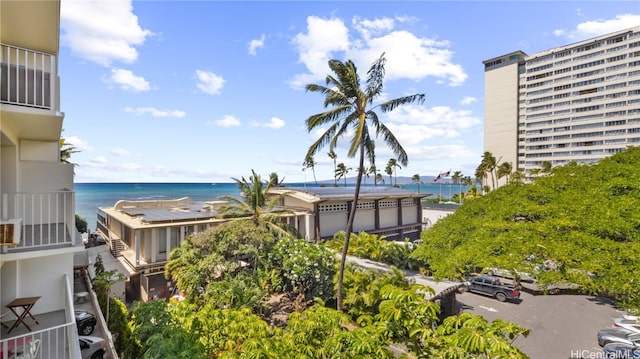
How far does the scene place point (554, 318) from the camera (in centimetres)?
1920

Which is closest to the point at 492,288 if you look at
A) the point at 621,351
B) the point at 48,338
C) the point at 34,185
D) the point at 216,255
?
the point at 621,351

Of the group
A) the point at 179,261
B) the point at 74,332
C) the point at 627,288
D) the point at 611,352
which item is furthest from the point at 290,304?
the point at 611,352

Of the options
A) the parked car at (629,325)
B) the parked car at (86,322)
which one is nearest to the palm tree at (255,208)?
the parked car at (86,322)

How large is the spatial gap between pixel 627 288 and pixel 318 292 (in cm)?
1258

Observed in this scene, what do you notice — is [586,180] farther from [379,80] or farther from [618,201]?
[379,80]

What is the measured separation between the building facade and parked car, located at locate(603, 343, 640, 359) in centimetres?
1915

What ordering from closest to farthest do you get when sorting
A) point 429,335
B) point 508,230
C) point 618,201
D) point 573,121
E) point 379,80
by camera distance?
point 429,335 → point 618,201 → point 508,230 → point 379,80 → point 573,121

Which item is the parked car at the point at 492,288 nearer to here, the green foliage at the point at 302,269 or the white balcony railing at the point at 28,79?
the green foliage at the point at 302,269

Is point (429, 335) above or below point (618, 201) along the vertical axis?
below

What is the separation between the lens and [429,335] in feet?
22.5

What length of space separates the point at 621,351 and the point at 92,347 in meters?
20.7

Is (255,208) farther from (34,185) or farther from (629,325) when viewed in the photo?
(629,325)

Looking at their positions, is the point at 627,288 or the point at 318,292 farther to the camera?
the point at 318,292

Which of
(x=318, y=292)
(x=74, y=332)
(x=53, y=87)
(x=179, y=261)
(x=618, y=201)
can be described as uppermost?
(x=53, y=87)
